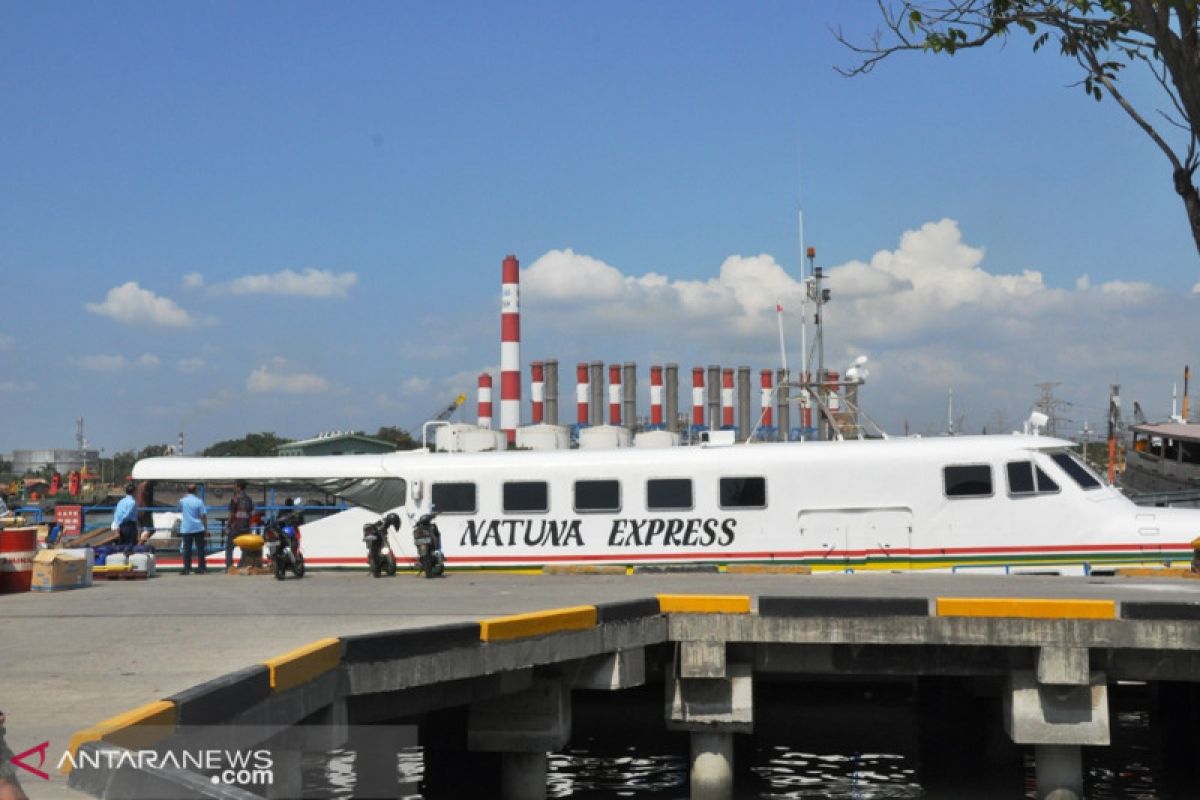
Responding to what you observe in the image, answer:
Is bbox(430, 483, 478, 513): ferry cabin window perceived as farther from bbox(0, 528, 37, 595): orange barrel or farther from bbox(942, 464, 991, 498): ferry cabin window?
bbox(942, 464, 991, 498): ferry cabin window

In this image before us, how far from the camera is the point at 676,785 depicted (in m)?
18.6

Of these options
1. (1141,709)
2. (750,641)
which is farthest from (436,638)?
(1141,709)

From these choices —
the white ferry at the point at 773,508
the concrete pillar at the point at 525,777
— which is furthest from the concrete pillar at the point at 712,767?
the white ferry at the point at 773,508

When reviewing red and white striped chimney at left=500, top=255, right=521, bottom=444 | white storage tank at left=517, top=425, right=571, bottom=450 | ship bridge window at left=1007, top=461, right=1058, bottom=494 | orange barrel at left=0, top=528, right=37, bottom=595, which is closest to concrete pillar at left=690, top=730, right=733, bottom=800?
ship bridge window at left=1007, top=461, right=1058, bottom=494

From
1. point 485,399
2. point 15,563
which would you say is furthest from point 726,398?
point 15,563

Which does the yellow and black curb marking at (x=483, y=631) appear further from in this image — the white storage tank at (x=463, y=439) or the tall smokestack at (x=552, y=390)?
the tall smokestack at (x=552, y=390)

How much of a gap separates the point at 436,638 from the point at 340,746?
4.70 ft

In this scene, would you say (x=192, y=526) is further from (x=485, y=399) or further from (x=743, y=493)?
(x=485, y=399)

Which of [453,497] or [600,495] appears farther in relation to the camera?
[453,497]

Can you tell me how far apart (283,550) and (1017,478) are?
1283 centimetres

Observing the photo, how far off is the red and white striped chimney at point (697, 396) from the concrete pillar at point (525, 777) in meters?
57.8

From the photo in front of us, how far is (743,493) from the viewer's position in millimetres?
23953

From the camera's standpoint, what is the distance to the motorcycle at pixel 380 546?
24.2 m

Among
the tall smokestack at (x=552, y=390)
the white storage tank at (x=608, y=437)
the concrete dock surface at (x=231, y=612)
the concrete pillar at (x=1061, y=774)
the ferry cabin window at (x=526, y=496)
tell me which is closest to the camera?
the concrete dock surface at (x=231, y=612)
